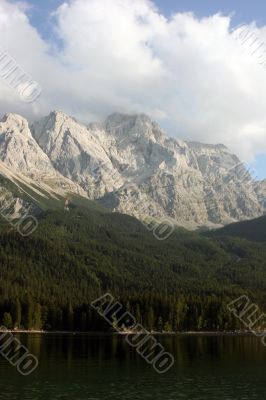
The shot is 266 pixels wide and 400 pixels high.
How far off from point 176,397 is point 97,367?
3333 cm

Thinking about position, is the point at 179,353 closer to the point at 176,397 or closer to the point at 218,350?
the point at 218,350

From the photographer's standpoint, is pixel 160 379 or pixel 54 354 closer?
pixel 160 379

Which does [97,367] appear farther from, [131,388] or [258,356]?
[258,356]

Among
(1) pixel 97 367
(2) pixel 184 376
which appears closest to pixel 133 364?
(1) pixel 97 367

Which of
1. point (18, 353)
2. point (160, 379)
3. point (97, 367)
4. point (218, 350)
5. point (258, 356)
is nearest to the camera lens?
point (160, 379)

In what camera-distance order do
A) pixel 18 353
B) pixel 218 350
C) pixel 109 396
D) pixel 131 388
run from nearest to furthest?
pixel 109 396 → pixel 131 388 → pixel 18 353 → pixel 218 350

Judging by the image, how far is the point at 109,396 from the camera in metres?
79.9

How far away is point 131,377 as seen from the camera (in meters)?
98.6

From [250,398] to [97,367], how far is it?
38.4 m

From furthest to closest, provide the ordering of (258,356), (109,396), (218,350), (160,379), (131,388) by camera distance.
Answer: (218,350) < (258,356) < (160,379) < (131,388) < (109,396)

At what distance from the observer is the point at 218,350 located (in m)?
150

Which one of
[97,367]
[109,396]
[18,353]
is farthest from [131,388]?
[18,353]

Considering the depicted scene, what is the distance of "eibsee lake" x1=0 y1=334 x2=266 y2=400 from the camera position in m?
81.8

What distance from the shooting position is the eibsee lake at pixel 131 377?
8181cm
